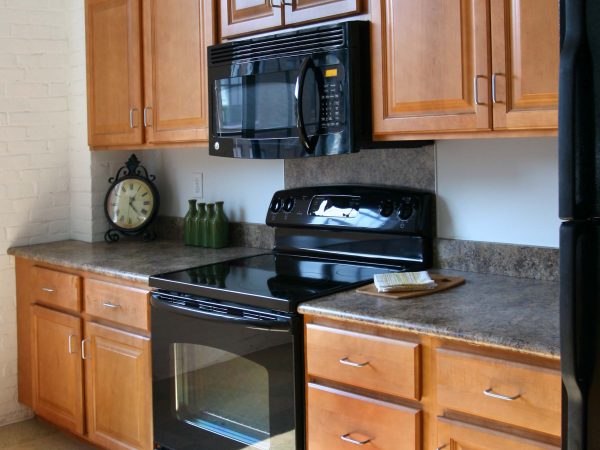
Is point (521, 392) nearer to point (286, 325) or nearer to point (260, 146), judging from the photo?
Result: point (286, 325)

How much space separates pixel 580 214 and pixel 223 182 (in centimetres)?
246

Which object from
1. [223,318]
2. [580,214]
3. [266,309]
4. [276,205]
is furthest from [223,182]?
[580,214]

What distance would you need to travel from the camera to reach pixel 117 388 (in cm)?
294

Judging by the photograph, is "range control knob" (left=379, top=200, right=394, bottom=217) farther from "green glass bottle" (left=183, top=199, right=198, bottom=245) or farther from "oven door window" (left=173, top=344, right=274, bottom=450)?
"green glass bottle" (left=183, top=199, right=198, bottom=245)

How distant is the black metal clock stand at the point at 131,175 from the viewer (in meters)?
3.57

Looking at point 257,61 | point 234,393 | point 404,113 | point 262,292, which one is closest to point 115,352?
point 234,393

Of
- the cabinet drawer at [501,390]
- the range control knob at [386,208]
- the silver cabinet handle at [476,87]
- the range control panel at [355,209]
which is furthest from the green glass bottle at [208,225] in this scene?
the cabinet drawer at [501,390]

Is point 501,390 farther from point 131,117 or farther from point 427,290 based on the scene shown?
point 131,117

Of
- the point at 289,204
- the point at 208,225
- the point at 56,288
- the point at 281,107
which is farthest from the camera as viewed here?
the point at 208,225

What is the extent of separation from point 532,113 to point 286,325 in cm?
88

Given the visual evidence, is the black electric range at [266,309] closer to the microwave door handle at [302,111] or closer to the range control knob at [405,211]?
the range control knob at [405,211]

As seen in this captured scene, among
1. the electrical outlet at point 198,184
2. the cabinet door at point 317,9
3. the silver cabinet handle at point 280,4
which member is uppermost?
the silver cabinet handle at point 280,4

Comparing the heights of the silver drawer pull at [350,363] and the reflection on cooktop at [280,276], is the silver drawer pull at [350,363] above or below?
below

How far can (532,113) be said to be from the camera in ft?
6.64
